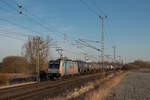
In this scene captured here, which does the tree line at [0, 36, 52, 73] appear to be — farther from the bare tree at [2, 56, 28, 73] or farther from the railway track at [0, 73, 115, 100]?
the railway track at [0, 73, 115, 100]

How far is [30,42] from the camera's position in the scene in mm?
40250

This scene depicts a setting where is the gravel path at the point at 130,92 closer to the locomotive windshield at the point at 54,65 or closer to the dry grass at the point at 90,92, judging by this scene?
the dry grass at the point at 90,92

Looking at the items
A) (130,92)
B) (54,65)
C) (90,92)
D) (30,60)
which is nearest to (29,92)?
(90,92)

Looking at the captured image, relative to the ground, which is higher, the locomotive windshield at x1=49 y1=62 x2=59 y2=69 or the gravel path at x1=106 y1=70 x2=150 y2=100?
the locomotive windshield at x1=49 y1=62 x2=59 y2=69

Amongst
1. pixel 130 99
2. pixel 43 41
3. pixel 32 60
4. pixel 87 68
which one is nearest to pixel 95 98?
pixel 130 99

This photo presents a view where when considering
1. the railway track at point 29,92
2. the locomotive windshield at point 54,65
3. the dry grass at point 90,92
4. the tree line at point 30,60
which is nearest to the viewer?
the dry grass at point 90,92

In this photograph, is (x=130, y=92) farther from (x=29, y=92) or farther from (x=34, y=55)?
(x=34, y=55)

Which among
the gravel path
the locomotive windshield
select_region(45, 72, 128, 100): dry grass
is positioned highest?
the locomotive windshield

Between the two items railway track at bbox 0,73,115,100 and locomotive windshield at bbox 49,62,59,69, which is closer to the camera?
railway track at bbox 0,73,115,100

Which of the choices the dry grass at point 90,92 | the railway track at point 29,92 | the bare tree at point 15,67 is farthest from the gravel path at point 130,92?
the bare tree at point 15,67

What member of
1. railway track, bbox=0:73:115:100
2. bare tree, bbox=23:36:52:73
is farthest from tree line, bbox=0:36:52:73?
railway track, bbox=0:73:115:100

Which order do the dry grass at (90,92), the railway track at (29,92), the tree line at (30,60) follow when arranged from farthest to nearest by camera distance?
the tree line at (30,60) < the railway track at (29,92) < the dry grass at (90,92)

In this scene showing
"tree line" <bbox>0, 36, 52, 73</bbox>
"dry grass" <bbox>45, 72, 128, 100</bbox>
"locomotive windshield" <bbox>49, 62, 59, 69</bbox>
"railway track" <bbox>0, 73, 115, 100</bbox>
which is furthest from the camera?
"tree line" <bbox>0, 36, 52, 73</bbox>

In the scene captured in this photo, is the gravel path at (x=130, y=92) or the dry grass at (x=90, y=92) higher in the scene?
the dry grass at (x=90, y=92)
